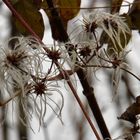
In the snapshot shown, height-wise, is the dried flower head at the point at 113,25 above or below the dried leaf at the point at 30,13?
below

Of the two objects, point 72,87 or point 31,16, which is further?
point 31,16

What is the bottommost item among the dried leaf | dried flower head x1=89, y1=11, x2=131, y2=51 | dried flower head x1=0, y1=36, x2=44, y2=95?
dried flower head x1=0, y1=36, x2=44, y2=95

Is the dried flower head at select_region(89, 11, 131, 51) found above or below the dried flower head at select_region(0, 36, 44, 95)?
above

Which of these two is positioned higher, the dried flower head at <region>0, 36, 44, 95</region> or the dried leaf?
the dried leaf

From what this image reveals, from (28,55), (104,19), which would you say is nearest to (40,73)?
(28,55)

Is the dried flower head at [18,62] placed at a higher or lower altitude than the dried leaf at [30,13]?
lower

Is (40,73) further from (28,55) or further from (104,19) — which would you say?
(104,19)

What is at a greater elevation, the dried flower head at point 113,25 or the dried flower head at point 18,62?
the dried flower head at point 113,25

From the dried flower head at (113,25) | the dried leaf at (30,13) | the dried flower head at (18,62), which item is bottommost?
the dried flower head at (18,62)
